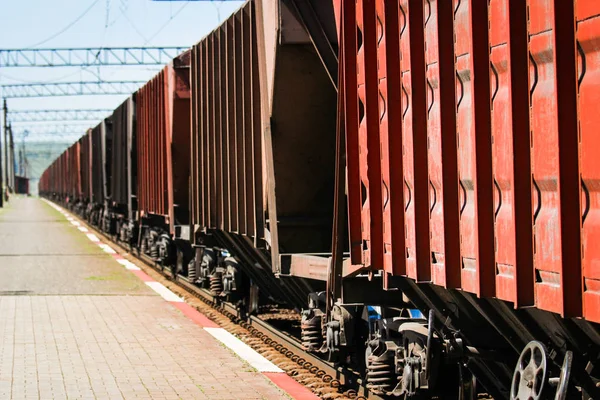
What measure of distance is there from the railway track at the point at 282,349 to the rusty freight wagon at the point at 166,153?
3.76 ft

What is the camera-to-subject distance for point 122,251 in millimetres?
25344

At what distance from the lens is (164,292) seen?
15.6m

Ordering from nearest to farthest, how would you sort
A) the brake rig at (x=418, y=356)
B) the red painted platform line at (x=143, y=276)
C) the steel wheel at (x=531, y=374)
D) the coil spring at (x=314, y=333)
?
the steel wheel at (x=531, y=374) < the brake rig at (x=418, y=356) < the coil spring at (x=314, y=333) < the red painted platform line at (x=143, y=276)

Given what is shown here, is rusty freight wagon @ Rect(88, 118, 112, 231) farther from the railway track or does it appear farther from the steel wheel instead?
the steel wheel

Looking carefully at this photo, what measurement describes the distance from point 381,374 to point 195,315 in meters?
6.18

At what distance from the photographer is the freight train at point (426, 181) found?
3.99 meters

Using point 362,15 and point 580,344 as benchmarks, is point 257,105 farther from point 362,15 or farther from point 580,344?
point 580,344

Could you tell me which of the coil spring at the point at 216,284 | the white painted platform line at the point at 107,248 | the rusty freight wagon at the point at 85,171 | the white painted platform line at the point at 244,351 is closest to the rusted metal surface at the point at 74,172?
the rusty freight wagon at the point at 85,171

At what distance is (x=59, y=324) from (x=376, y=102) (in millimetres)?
6753

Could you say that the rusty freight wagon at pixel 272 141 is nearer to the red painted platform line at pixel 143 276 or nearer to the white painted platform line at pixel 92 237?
the red painted platform line at pixel 143 276

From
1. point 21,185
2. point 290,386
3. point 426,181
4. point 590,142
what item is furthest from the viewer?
point 21,185

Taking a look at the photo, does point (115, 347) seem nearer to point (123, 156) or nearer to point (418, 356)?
point (418, 356)

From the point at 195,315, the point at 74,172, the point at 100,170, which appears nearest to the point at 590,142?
the point at 195,315

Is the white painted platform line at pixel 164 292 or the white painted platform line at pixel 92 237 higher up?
the white painted platform line at pixel 92 237
